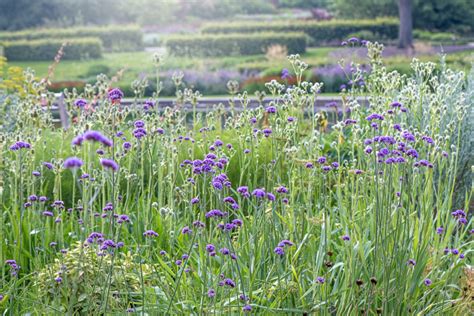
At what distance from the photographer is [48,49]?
26.8m

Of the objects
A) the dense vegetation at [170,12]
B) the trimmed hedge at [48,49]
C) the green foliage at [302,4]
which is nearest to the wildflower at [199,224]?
the trimmed hedge at [48,49]

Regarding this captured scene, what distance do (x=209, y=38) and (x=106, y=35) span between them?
6543mm

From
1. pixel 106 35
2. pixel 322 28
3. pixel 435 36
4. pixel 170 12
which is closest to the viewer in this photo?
pixel 322 28

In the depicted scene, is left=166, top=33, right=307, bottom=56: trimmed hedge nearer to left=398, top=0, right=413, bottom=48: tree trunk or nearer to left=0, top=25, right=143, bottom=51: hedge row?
left=398, top=0, right=413, bottom=48: tree trunk

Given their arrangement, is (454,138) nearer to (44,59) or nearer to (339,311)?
(339,311)

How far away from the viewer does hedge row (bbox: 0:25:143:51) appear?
95.6 ft

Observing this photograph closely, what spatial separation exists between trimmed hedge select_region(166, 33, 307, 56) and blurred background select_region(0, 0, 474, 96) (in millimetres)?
33

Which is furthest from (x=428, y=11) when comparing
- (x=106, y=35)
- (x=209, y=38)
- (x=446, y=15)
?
(x=106, y=35)

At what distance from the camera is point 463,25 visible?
3086 centimetres

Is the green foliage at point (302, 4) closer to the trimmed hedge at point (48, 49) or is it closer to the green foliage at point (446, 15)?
the green foliage at point (446, 15)

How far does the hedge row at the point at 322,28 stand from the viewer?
2775 cm

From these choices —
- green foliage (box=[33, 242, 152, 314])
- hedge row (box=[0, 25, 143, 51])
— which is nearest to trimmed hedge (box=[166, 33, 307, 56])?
hedge row (box=[0, 25, 143, 51])

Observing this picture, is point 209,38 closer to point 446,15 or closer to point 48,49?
point 48,49

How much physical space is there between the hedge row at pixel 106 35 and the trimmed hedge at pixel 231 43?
16.3 feet
